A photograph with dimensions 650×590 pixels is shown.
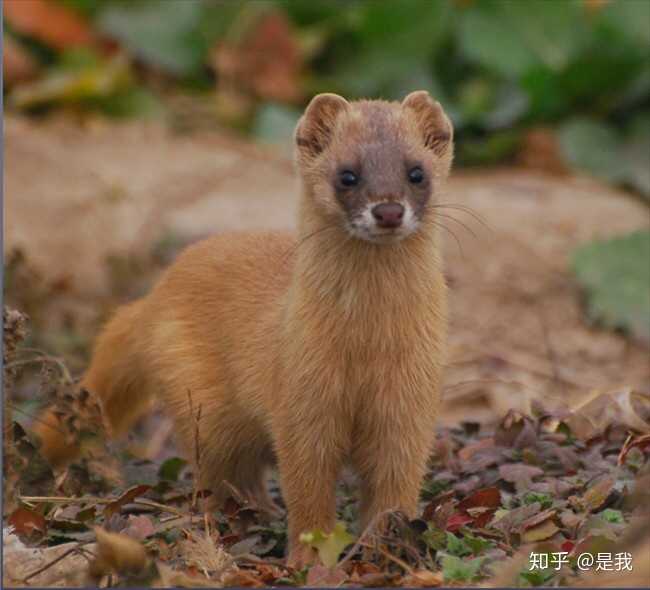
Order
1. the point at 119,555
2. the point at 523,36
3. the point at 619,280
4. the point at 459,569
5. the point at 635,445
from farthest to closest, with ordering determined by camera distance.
Answer: the point at 523,36, the point at 619,280, the point at 635,445, the point at 459,569, the point at 119,555

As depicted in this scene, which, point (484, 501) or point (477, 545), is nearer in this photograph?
point (477, 545)

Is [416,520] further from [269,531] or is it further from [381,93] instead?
[381,93]

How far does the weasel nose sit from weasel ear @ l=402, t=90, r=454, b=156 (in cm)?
53

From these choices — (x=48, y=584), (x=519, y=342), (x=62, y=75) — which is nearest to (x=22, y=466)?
(x=48, y=584)

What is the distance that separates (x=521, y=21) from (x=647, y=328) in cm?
361

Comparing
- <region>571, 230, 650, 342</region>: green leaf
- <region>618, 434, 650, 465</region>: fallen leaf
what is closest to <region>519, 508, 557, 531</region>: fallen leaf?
<region>618, 434, 650, 465</region>: fallen leaf

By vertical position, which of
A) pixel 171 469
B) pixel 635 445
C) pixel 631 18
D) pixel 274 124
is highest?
pixel 631 18

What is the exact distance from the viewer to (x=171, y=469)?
19.6 ft

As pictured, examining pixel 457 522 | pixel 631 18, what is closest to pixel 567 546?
pixel 457 522

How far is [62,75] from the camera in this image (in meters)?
12.4

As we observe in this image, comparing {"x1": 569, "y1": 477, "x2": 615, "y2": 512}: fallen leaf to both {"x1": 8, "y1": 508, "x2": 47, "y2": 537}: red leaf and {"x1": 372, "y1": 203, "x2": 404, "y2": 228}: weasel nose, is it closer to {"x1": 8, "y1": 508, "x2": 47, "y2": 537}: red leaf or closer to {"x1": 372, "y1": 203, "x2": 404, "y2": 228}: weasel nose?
{"x1": 372, "y1": 203, "x2": 404, "y2": 228}: weasel nose

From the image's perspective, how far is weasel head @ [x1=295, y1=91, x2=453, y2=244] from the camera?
4.62 metres

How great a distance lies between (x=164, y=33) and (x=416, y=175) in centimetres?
817

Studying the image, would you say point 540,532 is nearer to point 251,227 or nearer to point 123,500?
point 123,500
